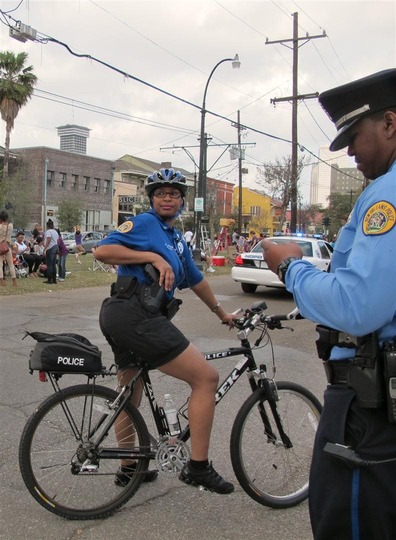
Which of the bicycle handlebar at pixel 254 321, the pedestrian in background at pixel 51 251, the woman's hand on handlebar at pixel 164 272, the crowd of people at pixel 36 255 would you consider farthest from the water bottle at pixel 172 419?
the pedestrian in background at pixel 51 251

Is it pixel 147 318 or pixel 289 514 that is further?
pixel 289 514

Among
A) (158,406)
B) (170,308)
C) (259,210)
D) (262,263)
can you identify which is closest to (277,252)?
(170,308)

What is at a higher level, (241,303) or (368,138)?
(368,138)

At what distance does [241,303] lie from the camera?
11938 mm

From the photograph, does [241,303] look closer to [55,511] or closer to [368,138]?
[55,511]

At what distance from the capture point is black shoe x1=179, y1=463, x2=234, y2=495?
9.16 ft

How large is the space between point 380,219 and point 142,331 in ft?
5.04

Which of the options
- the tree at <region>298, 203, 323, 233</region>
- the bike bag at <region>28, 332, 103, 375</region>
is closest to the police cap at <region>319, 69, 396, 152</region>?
the bike bag at <region>28, 332, 103, 375</region>

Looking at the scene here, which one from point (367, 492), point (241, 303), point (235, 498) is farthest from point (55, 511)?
point (241, 303)

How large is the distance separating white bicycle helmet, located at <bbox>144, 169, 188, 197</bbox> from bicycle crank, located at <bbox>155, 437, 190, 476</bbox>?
1426mm

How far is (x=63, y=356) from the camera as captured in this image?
8.77 ft

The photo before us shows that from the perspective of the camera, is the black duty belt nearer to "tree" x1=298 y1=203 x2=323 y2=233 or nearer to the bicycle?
the bicycle

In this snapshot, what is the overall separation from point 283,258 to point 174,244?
138cm

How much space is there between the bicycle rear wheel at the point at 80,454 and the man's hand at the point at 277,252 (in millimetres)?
1534
